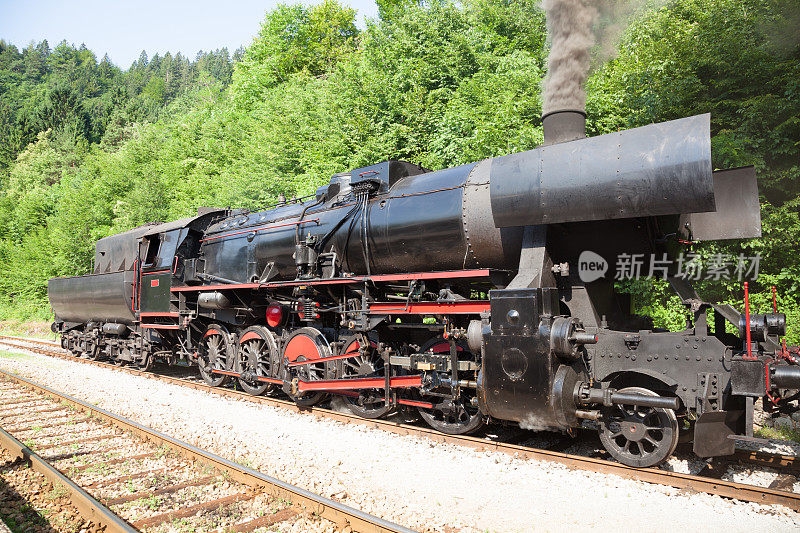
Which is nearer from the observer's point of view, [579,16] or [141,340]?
[579,16]

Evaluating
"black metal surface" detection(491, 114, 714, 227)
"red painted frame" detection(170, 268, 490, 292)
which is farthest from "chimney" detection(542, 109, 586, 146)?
"red painted frame" detection(170, 268, 490, 292)

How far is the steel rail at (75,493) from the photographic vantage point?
13.8ft

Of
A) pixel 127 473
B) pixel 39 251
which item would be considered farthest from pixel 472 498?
pixel 39 251

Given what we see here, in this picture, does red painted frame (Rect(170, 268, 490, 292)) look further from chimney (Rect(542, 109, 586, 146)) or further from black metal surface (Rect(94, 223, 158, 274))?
black metal surface (Rect(94, 223, 158, 274))

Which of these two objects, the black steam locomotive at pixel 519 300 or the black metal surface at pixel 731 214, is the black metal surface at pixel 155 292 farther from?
the black metal surface at pixel 731 214

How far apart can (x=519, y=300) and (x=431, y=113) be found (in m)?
13.5

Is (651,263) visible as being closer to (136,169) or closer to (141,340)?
(141,340)

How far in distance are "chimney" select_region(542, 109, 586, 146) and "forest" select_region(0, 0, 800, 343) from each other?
7.69 feet

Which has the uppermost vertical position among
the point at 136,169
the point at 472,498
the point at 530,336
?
the point at 136,169

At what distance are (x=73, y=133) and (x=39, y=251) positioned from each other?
1452 inches

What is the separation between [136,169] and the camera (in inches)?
1283

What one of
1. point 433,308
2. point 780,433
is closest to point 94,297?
point 433,308

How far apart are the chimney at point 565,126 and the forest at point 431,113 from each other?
234 cm

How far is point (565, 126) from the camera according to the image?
18.9 feet
